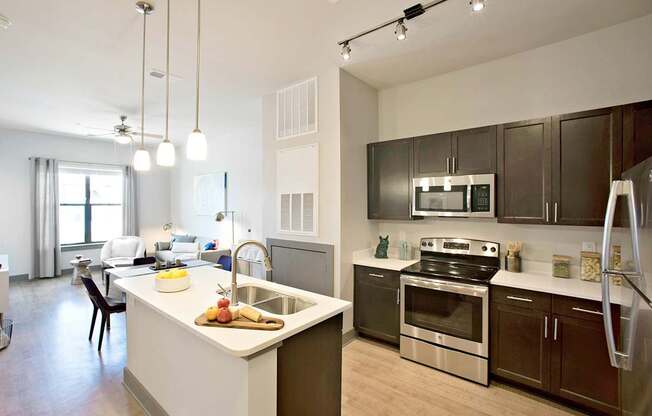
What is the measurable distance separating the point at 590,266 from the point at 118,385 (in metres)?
4.10

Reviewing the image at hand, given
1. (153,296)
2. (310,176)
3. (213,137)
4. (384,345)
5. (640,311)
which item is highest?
(213,137)

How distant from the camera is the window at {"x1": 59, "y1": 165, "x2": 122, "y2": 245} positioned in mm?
6543

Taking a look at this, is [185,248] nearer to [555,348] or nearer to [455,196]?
[455,196]

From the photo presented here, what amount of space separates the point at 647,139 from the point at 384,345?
2.81 metres

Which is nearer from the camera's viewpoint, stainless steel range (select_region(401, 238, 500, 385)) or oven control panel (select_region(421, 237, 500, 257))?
stainless steel range (select_region(401, 238, 500, 385))

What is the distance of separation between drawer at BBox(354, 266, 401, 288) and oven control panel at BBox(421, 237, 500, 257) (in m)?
0.56

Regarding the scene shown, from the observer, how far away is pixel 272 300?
2.11 m

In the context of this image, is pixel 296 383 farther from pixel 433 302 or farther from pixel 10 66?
pixel 10 66

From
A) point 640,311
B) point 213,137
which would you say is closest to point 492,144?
point 640,311

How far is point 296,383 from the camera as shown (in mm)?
1649

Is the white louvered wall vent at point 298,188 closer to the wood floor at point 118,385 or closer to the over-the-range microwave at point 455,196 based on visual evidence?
the over-the-range microwave at point 455,196

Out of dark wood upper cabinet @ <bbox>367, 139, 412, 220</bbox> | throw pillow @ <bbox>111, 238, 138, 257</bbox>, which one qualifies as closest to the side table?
throw pillow @ <bbox>111, 238, 138, 257</bbox>

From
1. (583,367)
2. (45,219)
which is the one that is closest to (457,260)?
(583,367)

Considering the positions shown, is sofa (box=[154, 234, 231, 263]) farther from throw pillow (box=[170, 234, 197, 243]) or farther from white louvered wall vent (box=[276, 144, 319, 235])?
white louvered wall vent (box=[276, 144, 319, 235])
